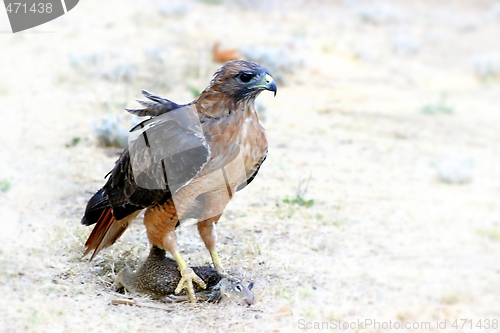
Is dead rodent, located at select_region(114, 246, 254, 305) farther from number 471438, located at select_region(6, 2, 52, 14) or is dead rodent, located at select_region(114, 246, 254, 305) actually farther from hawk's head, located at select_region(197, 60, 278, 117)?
number 471438, located at select_region(6, 2, 52, 14)

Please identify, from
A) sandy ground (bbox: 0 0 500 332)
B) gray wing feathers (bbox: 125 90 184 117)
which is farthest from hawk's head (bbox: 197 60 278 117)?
sandy ground (bbox: 0 0 500 332)

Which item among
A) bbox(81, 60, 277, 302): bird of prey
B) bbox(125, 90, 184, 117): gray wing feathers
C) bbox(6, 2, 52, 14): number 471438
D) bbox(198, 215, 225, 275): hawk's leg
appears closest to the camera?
bbox(81, 60, 277, 302): bird of prey

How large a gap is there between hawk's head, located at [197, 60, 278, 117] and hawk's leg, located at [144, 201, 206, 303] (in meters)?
0.76

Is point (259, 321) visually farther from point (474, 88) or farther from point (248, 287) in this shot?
point (474, 88)

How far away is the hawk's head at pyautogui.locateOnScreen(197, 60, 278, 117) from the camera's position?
476 centimetres

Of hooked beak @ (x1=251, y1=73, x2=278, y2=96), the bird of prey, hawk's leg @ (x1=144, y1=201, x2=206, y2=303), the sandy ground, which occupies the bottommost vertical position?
Answer: the sandy ground

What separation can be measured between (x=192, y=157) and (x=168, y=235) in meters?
0.72

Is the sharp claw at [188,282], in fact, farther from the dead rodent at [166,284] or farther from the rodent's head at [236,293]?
the rodent's head at [236,293]

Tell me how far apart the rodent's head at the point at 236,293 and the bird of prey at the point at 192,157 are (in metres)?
0.22

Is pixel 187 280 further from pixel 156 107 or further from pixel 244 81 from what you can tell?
pixel 244 81

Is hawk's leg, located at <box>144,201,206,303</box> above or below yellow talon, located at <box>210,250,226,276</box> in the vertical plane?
above

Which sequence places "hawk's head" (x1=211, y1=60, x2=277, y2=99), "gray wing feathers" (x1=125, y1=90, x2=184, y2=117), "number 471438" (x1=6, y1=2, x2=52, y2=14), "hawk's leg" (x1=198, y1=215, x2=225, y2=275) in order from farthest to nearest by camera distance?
"number 471438" (x1=6, y1=2, x2=52, y2=14)
"hawk's leg" (x1=198, y1=215, x2=225, y2=275)
"gray wing feathers" (x1=125, y1=90, x2=184, y2=117)
"hawk's head" (x1=211, y1=60, x2=277, y2=99)

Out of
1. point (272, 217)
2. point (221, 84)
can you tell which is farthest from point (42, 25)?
point (221, 84)

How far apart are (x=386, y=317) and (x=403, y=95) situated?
851 cm
